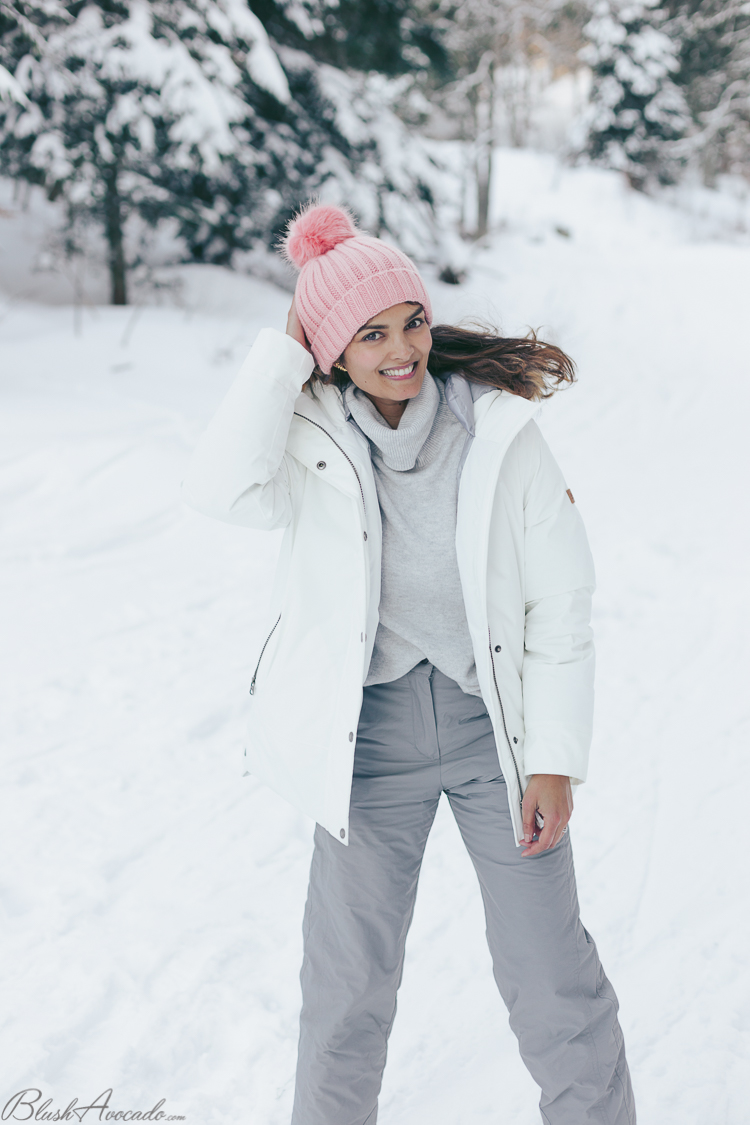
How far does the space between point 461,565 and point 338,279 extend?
584 millimetres

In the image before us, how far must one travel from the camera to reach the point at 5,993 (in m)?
2.19

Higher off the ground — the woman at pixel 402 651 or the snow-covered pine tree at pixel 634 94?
the snow-covered pine tree at pixel 634 94

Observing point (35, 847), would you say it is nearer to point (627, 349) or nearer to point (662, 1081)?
point (662, 1081)

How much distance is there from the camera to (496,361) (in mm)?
1669

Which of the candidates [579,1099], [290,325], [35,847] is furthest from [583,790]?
[290,325]

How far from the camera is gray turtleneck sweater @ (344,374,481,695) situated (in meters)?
1.58

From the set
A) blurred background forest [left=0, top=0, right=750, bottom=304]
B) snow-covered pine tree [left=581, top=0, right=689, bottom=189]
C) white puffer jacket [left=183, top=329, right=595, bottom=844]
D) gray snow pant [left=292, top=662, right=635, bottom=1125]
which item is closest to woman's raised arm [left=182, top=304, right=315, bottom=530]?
white puffer jacket [left=183, top=329, right=595, bottom=844]

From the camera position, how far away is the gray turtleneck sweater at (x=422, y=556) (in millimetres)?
1584

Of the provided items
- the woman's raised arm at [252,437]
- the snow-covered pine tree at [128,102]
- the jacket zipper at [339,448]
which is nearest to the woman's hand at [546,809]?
the jacket zipper at [339,448]

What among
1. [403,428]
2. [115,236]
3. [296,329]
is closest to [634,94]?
[115,236]

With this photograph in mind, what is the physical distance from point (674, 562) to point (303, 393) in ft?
12.0

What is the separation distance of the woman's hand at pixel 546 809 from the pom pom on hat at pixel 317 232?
3.62ft

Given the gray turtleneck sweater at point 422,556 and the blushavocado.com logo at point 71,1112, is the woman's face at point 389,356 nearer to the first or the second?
the gray turtleneck sweater at point 422,556

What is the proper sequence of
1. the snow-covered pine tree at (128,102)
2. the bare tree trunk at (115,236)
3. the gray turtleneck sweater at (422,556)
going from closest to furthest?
the gray turtleneck sweater at (422,556) → the snow-covered pine tree at (128,102) → the bare tree trunk at (115,236)
